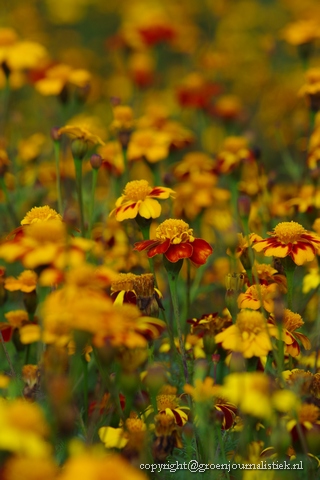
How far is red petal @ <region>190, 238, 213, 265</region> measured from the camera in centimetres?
124

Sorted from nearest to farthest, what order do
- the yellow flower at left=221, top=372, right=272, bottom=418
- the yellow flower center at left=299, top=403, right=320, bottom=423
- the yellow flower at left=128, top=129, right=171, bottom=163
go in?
the yellow flower at left=221, top=372, right=272, bottom=418
the yellow flower center at left=299, top=403, right=320, bottom=423
the yellow flower at left=128, top=129, right=171, bottom=163

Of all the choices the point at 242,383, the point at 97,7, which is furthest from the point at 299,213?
the point at 97,7

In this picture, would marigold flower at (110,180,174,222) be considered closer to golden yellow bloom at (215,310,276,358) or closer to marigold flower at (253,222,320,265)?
marigold flower at (253,222,320,265)

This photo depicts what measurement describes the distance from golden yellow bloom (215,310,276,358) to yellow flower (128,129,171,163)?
3.06ft

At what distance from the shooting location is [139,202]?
54.9 inches

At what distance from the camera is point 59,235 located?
3.27ft

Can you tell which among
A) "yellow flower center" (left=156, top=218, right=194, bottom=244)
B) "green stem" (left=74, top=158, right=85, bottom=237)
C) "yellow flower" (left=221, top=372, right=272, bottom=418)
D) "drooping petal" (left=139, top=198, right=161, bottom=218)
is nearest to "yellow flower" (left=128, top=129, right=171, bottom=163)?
"green stem" (left=74, top=158, right=85, bottom=237)

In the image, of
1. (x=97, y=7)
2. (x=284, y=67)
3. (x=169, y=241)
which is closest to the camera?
(x=169, y=241)

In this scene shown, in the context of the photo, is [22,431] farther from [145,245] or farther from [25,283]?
[25,283]

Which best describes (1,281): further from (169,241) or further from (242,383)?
(242,383)

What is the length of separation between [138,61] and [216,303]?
1.89 m

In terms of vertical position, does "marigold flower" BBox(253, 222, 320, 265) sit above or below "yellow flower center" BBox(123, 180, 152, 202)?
below

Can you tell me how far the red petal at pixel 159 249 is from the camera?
124 centimetres

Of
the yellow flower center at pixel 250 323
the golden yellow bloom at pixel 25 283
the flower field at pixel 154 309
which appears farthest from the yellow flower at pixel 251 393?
the golden yellow bloom at pixel 25 283
